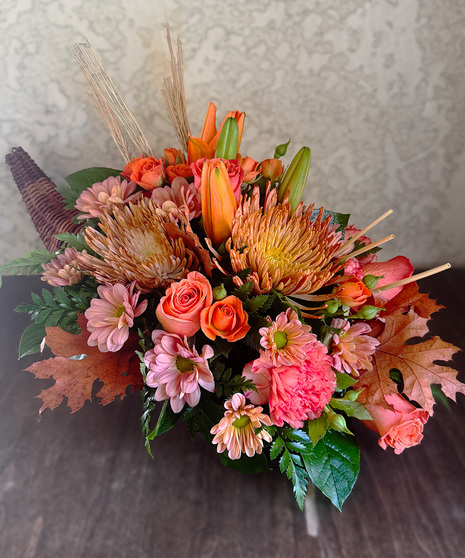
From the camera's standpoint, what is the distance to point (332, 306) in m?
0.47

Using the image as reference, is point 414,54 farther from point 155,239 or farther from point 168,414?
point 168,414

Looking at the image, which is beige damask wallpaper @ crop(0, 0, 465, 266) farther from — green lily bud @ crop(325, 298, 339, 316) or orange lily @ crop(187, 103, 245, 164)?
green lily bud @ crop(325, 298, 339, 316)

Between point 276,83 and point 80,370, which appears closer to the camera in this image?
point 80,370

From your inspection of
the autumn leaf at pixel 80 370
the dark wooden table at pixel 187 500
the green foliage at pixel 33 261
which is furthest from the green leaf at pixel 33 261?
the dark wooden table at pixel 187 500

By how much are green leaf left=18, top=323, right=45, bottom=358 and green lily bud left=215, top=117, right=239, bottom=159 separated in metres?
0.32

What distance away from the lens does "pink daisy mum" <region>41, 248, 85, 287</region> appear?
0.53 meters

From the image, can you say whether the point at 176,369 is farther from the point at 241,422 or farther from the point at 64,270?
the point at 64,270

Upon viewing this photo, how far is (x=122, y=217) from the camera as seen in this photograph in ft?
1.66

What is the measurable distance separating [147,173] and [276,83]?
1.42 ft

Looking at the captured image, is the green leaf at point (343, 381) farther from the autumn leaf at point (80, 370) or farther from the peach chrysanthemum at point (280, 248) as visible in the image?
the autumn leaf at point (80, 370)

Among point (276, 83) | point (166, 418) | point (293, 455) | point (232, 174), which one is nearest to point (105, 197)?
point (232, 174)

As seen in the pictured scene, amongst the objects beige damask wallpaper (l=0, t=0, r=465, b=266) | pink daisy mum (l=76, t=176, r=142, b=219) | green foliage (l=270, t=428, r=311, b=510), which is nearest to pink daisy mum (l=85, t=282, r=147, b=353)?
pink daisy mum (l=76, t=176, r=142, b=219)

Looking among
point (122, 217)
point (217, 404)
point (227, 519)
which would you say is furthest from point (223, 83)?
point (227, 519)

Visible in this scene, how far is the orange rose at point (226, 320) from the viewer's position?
1.44 feet
